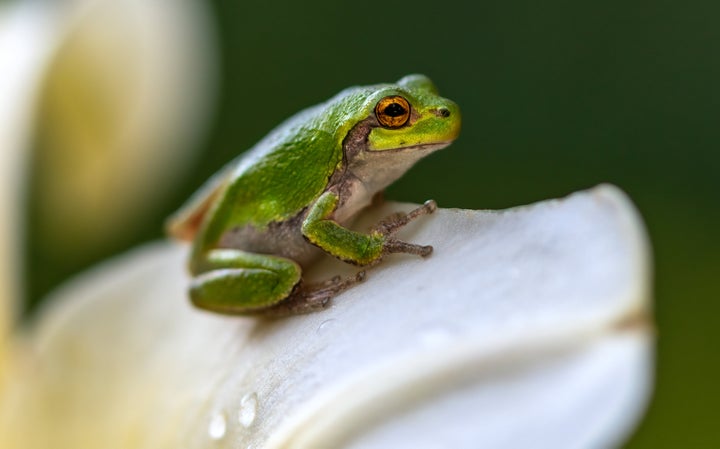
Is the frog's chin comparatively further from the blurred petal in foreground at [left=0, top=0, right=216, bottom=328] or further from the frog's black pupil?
the blurred petal in foreground at [left=0, top=0, right=216, bottom=328]

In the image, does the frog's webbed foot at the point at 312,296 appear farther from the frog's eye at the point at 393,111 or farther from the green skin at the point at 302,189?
the frog's eye at the point at 393,111

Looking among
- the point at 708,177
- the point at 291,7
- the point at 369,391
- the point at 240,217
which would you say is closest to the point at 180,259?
the point at 240,217

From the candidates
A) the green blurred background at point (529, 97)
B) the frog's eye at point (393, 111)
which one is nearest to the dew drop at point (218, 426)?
the frog's eye at point (393, 111)

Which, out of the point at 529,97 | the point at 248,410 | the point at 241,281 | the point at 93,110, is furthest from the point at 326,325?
the point at 529,97

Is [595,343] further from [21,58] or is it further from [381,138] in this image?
[21,58]

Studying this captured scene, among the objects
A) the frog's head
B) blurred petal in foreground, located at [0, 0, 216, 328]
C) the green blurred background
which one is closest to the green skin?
the frog's head

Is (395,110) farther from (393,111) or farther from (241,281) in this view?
(241,281)
